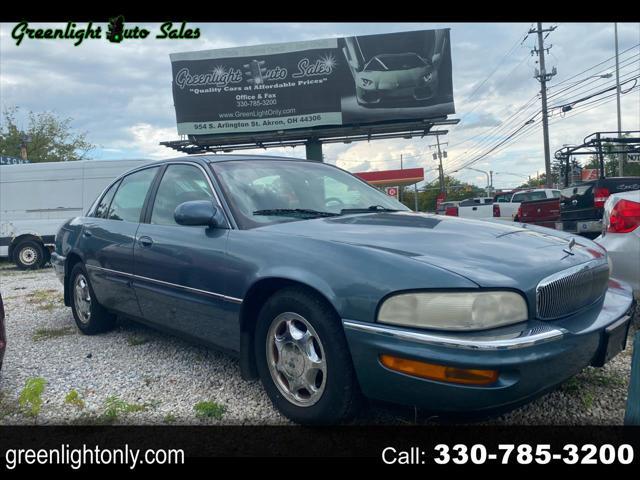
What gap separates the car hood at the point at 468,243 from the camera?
7.55ft

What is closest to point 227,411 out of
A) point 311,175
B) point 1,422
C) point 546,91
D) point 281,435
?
point 281,435

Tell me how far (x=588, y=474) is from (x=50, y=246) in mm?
12202

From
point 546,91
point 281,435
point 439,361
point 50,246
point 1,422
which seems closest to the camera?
point 439,361

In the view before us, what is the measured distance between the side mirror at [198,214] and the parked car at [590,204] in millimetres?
6754

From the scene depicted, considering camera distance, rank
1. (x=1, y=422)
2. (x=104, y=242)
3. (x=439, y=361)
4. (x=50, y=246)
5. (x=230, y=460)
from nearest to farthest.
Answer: (x=439, y=361) < (x=230, y=460) < (x=1, y=422) < (x=104, y=242) < (x=50, y=246)

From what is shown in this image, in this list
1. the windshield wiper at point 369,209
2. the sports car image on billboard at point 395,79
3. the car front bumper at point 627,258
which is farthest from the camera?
the sports car image on billboard at point 395,79

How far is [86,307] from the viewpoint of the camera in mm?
4723

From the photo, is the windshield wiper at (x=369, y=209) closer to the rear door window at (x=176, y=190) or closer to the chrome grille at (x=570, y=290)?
the rear door window at (x=176, y=190)

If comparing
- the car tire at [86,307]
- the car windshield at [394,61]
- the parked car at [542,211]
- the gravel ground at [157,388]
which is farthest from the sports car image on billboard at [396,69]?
the gravel ground at [157,388]

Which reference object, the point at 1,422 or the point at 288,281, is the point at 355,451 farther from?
the point at 1,422

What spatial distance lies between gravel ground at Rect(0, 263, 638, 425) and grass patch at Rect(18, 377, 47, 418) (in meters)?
0.02

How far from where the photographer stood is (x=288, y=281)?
267cm

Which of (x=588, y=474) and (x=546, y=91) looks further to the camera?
(x=546, y=91)

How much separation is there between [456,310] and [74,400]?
249cm
